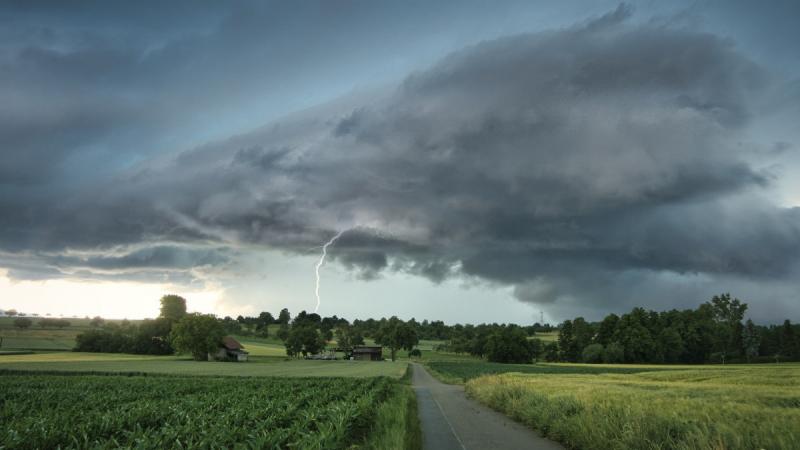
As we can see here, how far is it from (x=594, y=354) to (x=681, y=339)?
24613 millimetres

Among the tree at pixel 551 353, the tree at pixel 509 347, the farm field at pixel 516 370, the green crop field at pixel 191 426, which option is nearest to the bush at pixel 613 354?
the tree at pixel 509 347

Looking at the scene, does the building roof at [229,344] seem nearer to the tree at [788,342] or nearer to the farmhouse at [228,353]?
the farmhouse at [228,353]

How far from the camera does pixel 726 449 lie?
9.95 m

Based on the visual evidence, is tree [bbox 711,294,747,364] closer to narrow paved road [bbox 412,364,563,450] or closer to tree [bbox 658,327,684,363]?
Result: tree [bbox 658,327,684,363]

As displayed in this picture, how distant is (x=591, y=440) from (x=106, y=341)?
135 meters

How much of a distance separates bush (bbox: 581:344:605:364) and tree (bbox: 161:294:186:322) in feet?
372

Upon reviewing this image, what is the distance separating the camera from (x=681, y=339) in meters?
129

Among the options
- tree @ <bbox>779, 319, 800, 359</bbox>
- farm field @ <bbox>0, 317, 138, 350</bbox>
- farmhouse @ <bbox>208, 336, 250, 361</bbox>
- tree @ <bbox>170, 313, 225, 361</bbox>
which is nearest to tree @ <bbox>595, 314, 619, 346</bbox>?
tree @ <bbox>779, 319, 800, 359</bbox>

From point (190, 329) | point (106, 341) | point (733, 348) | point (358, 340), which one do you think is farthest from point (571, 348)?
point (106, 341)

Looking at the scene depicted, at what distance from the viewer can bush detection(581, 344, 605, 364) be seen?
4948 inches

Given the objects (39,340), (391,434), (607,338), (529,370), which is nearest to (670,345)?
(607,338)

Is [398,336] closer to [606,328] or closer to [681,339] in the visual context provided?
[606,328]

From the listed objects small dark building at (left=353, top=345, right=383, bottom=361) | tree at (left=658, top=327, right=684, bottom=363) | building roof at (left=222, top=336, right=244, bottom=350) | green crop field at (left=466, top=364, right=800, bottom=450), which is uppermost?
green crop field at (left=466, top=364, right=800, bottom=450)

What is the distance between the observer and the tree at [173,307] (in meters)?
142
